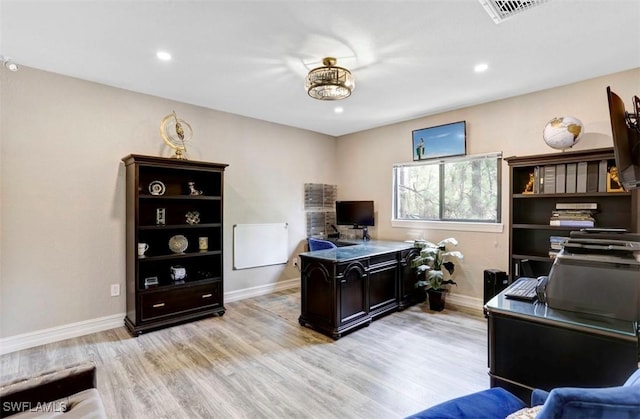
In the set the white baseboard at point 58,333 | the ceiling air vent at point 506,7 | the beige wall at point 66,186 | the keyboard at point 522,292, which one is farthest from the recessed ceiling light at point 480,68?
the white baseboard at point 58,333

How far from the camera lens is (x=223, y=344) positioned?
2896mm

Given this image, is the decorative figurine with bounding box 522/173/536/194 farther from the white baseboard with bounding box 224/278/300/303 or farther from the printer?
the white baseboard with bounding box 224/278/300/303

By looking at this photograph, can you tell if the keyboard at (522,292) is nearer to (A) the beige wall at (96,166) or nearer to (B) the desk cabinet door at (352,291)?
(B) the desk cabinet door at (352,291)

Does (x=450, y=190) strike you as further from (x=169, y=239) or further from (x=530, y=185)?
(x=169, y=239)

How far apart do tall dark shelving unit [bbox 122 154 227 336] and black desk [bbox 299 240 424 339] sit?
3.93 feet

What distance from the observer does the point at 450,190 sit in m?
4.23

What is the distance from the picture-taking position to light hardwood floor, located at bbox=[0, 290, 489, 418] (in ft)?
6.63

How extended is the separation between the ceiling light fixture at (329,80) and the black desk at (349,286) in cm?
158

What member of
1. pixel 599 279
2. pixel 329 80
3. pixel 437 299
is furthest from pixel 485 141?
pixel 599 279

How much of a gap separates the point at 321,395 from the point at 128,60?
125 inches

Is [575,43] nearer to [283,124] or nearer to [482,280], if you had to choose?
[482,280]

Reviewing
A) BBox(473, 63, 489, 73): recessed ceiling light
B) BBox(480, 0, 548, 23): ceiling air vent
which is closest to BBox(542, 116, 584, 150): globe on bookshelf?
BBox(473, 63, 489, 73): recessed ceiling light

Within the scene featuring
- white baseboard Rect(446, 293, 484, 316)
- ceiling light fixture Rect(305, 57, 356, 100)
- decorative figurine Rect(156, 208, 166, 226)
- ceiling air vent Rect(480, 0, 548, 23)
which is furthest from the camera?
white baseboard Rect(446, 293, 484, 316)

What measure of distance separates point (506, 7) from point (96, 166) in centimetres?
385
